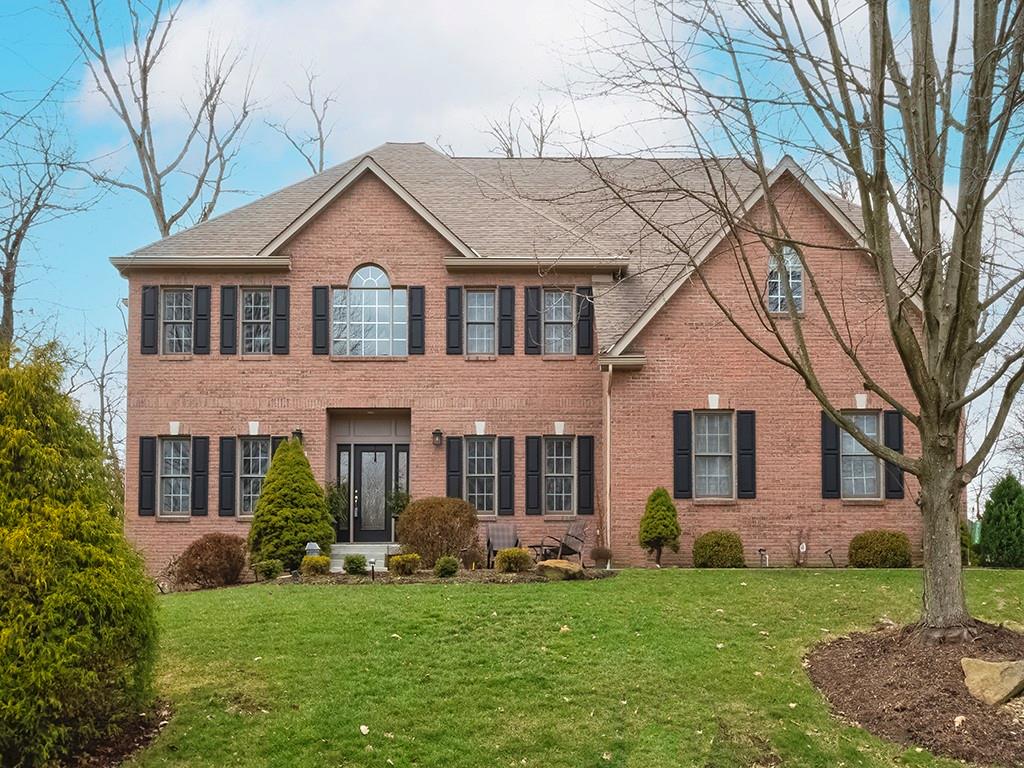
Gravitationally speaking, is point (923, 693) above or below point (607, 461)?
below

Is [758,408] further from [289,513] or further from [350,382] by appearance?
[289,513]

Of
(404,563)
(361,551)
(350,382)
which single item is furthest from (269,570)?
(350,382)

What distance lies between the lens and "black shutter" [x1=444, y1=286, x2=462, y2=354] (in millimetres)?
20922

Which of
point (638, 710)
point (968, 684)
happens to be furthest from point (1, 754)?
point (968, 684)

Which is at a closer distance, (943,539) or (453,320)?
(943,539)

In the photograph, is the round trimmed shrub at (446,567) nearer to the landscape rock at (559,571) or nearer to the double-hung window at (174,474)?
the landscape rock at (559,571)

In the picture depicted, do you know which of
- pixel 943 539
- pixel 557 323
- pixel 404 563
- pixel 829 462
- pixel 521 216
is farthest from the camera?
pixel 521 216

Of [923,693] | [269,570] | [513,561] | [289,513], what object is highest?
[289,513]

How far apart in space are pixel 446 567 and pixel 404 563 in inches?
31.0

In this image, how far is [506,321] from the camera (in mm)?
21000

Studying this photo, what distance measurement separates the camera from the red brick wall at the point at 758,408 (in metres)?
19.4

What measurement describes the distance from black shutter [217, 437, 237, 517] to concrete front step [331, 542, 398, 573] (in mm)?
2188

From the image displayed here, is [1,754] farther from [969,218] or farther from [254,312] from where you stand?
[254,312]

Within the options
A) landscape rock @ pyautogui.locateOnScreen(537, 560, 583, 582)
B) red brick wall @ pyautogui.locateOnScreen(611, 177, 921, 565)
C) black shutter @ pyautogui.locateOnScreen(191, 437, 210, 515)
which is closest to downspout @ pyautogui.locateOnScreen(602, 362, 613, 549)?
red brick wall @ pyautogui.locateOnScreen(611, 177, 921, 565)
